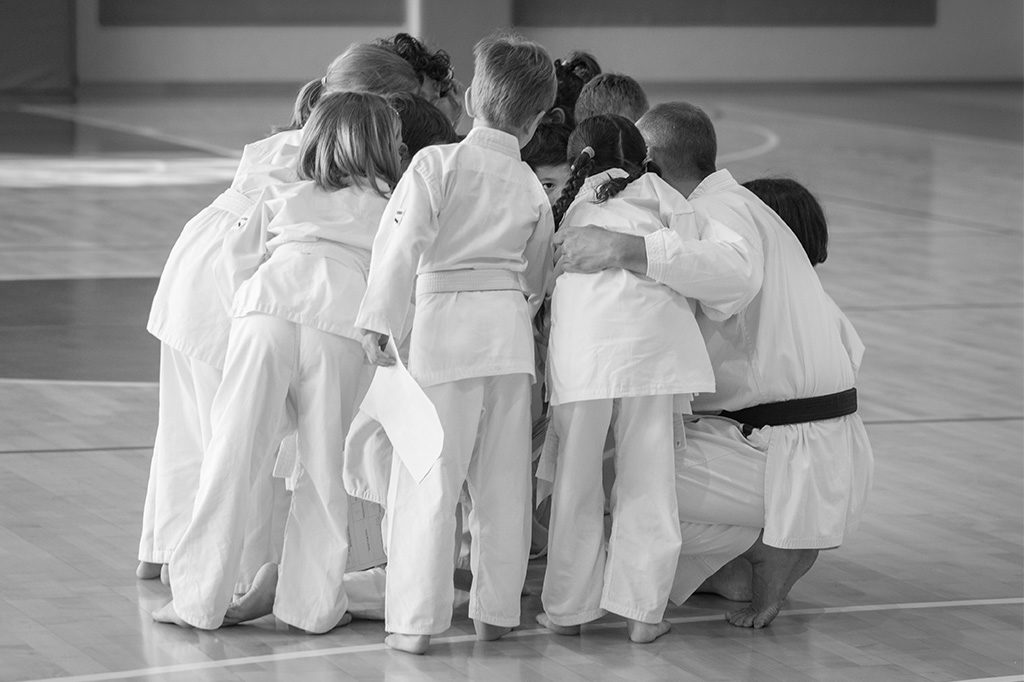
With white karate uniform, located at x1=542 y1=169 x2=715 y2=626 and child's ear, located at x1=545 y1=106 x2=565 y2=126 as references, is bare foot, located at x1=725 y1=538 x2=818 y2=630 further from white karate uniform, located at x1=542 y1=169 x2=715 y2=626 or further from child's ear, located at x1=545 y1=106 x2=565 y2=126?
child's ear, located at x1=545 y1=106 x2=565 y2=126

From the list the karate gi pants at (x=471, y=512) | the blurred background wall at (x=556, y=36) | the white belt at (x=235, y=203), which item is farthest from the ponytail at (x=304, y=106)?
the blurred background wall at (x=556, y=36)

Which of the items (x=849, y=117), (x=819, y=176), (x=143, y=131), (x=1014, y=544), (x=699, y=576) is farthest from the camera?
(x=849, y=117)

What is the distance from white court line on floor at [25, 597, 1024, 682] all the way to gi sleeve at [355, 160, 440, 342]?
0.75 meters

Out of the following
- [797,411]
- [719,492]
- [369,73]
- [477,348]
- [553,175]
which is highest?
[369,73]

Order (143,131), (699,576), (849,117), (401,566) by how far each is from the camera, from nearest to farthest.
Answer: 1. (401,566)
2. (699,576)
3. (143,131)
4. (849,117)

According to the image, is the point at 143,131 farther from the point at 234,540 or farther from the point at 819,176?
the point at 234,540

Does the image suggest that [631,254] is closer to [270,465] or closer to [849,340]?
[849,340]

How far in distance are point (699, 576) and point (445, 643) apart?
698 millimetres

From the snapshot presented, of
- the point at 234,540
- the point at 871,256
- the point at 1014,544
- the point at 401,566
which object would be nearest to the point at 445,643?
the point at 401,566

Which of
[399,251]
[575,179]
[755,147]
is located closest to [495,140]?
[575,179]

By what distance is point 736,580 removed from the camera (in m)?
4.41

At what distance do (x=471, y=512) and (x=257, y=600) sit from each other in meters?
0.55

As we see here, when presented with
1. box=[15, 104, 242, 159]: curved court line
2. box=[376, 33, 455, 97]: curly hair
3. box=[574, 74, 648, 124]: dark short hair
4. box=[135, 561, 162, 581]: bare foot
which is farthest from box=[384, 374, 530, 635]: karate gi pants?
box=[15, 104, 242, 159]: curved court line

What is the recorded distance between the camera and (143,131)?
1644 centimetres
